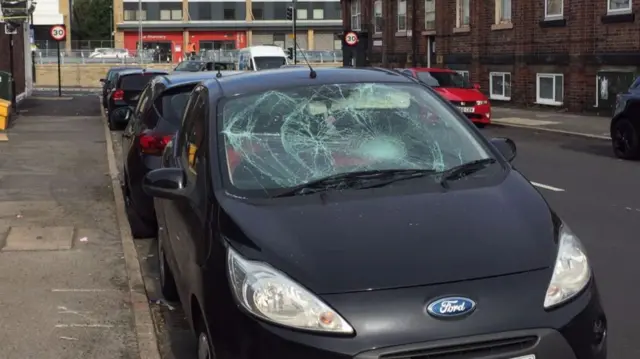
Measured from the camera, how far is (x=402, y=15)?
38.3 m

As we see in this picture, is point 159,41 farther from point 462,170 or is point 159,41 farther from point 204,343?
point 204,343

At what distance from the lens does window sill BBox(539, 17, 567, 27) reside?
25.0 metres

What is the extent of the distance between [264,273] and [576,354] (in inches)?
52.4

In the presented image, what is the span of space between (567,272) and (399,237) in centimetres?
75

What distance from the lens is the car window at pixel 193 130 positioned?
4.90 metres

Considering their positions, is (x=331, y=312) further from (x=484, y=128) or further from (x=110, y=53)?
(x=110, y=53)

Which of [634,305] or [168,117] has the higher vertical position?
[168,117]

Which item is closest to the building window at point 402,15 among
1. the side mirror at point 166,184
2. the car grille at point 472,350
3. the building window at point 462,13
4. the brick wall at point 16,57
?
the building window at point 462,13

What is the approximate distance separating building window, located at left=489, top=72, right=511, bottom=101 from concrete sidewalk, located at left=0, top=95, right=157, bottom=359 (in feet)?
58.0

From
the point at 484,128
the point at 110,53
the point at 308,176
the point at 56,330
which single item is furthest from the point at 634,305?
the point at 110,53

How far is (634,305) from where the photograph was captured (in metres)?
5.98

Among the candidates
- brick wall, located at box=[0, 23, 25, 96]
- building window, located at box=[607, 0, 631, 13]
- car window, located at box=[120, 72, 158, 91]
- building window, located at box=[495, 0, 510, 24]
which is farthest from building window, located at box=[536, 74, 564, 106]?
brick wall, located at box=[0, 23, 25, 96]

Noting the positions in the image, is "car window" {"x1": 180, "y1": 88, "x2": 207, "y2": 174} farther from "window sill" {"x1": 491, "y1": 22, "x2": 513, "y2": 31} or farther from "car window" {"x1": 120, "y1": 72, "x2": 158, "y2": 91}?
"window sill" {"x1": 491, "y1": 22, "x2": 513, "y2": 31}

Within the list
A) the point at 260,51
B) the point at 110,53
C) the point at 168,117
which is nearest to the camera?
the point at 168,117
